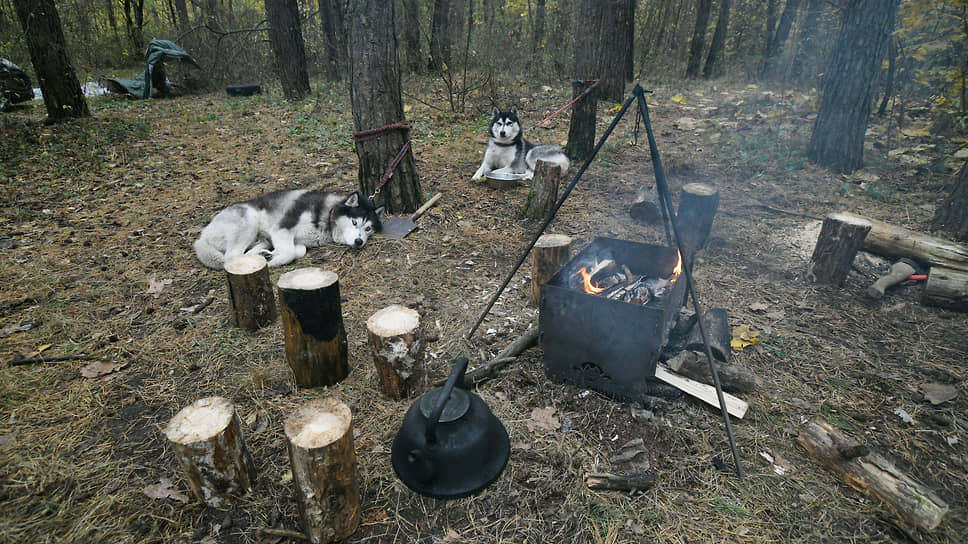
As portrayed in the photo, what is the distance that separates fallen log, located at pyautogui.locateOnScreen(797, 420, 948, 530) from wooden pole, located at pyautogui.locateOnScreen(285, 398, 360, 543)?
2790mm

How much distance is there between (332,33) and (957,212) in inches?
607

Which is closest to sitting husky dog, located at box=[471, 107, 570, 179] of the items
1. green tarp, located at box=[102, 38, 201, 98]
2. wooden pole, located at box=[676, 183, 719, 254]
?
wooden pole, located at box=[676, 183, 719, 254]

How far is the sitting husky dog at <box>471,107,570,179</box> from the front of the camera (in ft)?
23.6

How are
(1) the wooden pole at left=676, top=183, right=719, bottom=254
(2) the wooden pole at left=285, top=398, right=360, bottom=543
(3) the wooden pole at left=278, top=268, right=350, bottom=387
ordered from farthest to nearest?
1. (1) the wooden pole at left=676, top=183, right=719, bottom=254
2. (3) the wooden pole at left=278, top=268, right=350, bottom=387
3. (2) the wooden pole at left=285, top=398, right=360, bottom=543

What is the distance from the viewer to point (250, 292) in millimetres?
3875

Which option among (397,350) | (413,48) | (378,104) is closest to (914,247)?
(397,350)

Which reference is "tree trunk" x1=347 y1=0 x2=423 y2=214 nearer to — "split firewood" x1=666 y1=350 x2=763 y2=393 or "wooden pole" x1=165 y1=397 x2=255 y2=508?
"wooden pole" x1=165 y1=397 x2=255 y2=508

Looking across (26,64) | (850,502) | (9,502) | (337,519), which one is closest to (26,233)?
(9,502)

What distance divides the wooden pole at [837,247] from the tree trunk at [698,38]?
11.6 metres

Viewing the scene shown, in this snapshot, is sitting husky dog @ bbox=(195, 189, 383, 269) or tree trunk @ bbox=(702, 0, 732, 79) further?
tree trunk @ bbox=(702, 0, 732, 79)

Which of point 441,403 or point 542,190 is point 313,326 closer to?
point 441,403

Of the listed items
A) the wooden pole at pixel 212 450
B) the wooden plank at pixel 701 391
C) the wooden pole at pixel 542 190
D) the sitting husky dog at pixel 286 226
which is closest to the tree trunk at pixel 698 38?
the wooden pole at pixel 542 190

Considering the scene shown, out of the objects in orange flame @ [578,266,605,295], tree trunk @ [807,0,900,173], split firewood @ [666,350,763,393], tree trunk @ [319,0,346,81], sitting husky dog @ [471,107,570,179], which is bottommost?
split firewood @ [666,350,763,393]

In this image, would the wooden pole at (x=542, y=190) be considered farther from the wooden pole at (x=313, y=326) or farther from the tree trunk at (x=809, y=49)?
the tree trunk at (x=809, y=49)
